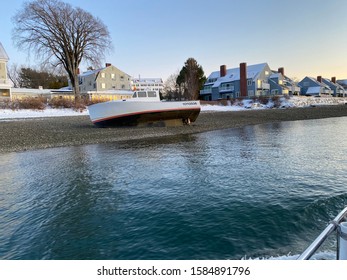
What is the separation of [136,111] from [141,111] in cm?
35

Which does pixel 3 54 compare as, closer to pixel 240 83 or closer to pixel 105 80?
pixel 105 80

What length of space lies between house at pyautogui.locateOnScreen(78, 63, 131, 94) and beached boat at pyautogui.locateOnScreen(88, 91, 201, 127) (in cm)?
4341

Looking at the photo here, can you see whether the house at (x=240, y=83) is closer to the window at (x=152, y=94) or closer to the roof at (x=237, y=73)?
the roof at (x=237, y=73)

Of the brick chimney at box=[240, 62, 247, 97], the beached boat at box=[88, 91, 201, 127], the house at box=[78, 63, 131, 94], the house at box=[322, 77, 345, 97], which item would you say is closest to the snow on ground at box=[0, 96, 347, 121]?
the beached boat at box=[88, 91, 201, 127]

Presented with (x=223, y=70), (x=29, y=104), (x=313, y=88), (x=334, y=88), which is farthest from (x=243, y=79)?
(x=334, y=88)

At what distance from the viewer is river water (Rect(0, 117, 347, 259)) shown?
391 centimetres

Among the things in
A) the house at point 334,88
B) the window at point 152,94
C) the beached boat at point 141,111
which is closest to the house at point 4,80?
the beached boat at point 141,111

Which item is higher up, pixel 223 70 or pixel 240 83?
pixel 223 70

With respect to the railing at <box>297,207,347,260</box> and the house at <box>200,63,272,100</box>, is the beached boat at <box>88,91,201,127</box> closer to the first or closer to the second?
the railing at <box>297,207,347,260</box>

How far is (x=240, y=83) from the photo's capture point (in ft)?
208

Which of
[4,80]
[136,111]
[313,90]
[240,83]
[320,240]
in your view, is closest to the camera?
[320,240]

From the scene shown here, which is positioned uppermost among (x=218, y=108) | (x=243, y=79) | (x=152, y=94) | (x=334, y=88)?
(x=243, y=79)
